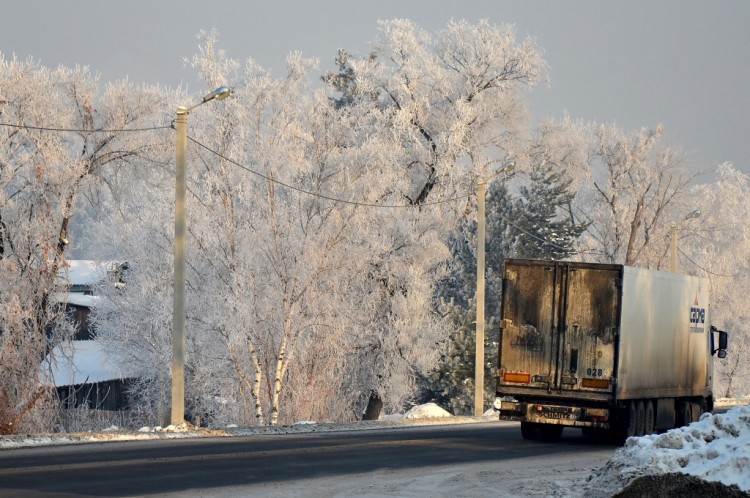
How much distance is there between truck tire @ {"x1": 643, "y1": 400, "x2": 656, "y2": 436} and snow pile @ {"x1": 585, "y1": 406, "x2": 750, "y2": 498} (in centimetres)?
944

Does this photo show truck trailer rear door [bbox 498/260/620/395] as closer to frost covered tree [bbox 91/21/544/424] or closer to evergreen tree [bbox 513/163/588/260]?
frost covered tree [bbox 91/21/544/424]

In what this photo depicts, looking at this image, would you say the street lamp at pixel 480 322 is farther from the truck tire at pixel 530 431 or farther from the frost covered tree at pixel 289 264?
the truck tire at pixel 530 431

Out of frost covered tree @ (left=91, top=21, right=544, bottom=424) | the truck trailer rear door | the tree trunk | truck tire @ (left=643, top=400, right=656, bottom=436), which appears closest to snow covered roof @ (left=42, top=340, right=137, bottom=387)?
frost covered tree @ (left=91, top=21, right=544, bottom=424)

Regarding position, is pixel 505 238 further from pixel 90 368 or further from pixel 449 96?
pixel 90 368

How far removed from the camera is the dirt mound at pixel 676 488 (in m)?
11.8

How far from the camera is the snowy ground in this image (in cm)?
1246

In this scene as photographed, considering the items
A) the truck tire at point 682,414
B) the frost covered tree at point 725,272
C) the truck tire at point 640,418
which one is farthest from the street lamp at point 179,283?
the frost covered tree at point 725,272

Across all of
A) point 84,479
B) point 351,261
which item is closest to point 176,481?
point 84,479

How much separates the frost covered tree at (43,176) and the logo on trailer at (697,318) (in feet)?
53.7

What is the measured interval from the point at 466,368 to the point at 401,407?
4.30 metres

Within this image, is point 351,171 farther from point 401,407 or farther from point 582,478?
point 582,478

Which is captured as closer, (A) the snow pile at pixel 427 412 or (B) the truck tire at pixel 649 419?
(B) the truck tire at pixel 649 419

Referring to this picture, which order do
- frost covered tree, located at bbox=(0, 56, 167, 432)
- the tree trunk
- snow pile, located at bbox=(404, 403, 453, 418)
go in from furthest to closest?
the tree trunk < snow pile, located at bbox=(404, 403, 453, 418) < frost covered tree, located at bbox=(0, 56, 167, 432)

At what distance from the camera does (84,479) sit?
13.9 m
